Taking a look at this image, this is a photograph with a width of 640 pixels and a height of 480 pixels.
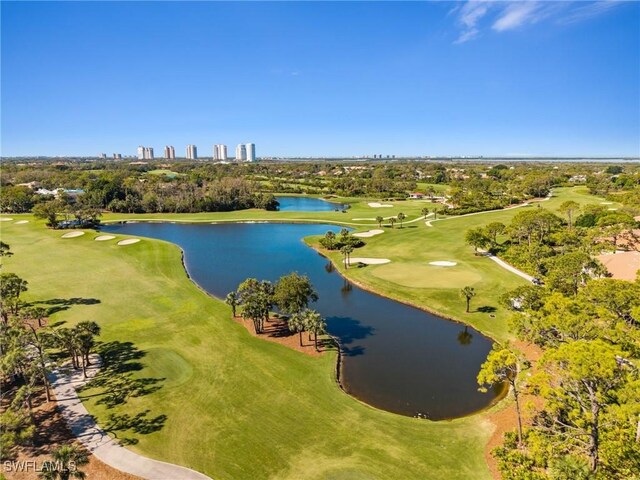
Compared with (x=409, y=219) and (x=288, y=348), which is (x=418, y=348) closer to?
(x=288, y=348)

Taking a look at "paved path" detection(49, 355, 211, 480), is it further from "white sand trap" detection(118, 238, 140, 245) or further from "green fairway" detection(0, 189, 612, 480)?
"white sand trap" detection(118, 238, 140, 245)

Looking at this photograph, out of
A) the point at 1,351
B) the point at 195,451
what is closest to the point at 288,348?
the point at 195,451

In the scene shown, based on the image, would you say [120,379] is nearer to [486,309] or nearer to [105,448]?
[105,448]

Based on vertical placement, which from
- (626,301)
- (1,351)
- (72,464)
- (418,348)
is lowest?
(418,348)

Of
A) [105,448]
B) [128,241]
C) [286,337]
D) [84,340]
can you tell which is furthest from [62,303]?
[128,241]

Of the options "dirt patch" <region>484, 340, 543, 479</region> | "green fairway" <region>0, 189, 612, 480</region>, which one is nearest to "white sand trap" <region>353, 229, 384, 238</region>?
"green fairway" <region>0, 189, 612, 480</region>

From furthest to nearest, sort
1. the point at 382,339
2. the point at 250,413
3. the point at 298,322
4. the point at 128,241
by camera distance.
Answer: the point at 128,241 < the point at 382,339 < the point at 298,322 < the point at 250,413

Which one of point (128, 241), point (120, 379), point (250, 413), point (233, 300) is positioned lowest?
point (250, 413)
